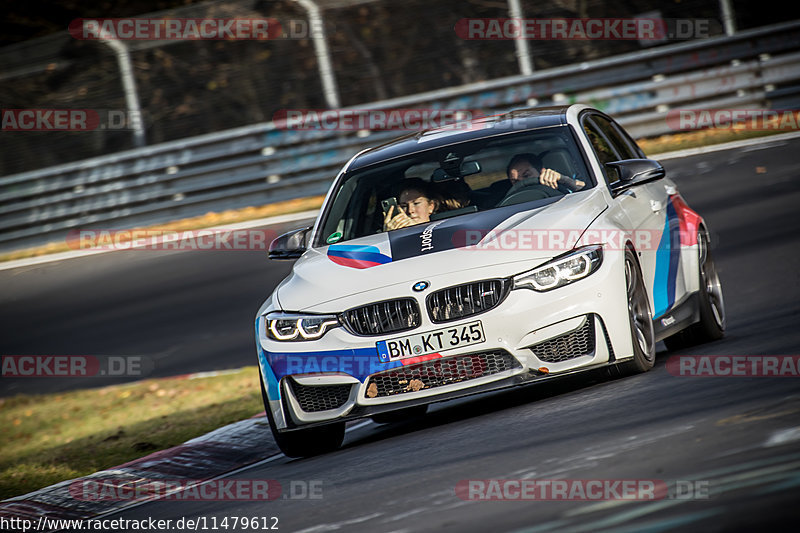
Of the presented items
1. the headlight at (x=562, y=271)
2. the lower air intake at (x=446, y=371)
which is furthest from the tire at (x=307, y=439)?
the headlight at (x=562, y=271)

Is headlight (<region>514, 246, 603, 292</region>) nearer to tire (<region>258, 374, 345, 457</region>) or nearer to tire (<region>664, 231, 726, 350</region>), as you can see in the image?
tire (<region>258, 374, 345, 457</region>)

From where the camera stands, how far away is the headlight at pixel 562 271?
670 centimetres

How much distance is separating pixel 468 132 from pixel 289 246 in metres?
1.38

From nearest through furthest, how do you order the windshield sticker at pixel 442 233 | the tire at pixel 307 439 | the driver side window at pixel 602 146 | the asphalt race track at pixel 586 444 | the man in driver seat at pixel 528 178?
the asphalt race track at pixel 586 444 → the windshield sticker at pixel 442 233 → the tire at pixel 307 439 → the man in driver seat at pixel 528 178 → the driver side window at pixel 602 146

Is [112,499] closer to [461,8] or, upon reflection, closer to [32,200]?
[32,200]

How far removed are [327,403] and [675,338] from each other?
3020 millimetres

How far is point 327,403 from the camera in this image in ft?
22.8

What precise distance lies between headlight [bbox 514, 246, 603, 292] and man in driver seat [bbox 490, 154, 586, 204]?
3.19 feet

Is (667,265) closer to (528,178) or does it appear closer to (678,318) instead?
(678,318)

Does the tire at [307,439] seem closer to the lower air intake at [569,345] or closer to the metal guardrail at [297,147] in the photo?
the lower air intake at [569,345]

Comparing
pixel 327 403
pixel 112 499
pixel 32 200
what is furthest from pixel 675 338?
pixel 32 200

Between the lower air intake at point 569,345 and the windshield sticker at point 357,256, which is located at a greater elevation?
the windshield sticker at point 357,256

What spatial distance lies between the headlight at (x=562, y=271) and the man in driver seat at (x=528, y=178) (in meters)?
0.97

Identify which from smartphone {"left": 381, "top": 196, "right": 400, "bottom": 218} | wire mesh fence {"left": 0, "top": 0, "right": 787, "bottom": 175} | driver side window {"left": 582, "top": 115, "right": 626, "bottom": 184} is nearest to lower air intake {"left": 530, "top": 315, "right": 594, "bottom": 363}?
driver side window {"left": 582, "top": 115, "right": 626, "bottom": 184}
